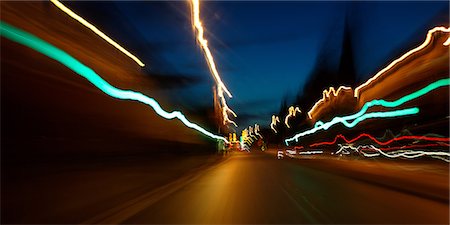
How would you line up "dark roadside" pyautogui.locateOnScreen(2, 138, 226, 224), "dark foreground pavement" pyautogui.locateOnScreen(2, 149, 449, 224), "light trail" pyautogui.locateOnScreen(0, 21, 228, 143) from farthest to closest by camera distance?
"light trail" pyautogui.locateOnScreen(0, 21, 228, 143)
"dark foreground pavement" pyautogui.locateOnScreen(2, 149, 449, 224)
"dark roadside" pyautogui.locateOnScreen(2, 138, 226, 224)

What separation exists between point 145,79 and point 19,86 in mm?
16089

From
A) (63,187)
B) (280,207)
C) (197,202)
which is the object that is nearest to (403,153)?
(197,202)

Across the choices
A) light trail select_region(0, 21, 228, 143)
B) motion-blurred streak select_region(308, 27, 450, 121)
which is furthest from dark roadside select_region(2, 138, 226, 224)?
motion-blurred streak select_region(308, 27, 450, 121)

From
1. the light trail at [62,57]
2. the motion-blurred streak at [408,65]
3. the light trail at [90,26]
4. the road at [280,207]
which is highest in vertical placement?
the motion-blurred streak at [408,65]

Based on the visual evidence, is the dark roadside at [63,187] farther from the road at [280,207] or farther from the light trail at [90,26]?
the light trail at [90,26]

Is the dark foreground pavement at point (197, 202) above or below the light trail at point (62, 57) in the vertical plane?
below

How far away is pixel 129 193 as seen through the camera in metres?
15.1

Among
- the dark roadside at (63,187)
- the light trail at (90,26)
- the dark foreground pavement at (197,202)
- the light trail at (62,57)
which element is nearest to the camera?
the dark roadside at (63,187)

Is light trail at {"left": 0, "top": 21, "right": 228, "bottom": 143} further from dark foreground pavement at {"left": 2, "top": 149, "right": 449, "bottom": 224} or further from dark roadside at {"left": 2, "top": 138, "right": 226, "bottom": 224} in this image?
dark foreground pavement at {"left": 2, "top": 149, "right": 449, "bottom": 224}

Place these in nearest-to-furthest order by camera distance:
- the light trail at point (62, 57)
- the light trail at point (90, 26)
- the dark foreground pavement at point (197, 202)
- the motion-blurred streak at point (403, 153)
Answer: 1. the dark foreground pavement at point (197, 202)
2. the light trail at point (62, 57)
3. the light trail at point (90, 26)
4. the motion-blurred streak at point (403, 153)

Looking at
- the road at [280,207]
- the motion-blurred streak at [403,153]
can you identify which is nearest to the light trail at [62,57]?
the road at [280,207]

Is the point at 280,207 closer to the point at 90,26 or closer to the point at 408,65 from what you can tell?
the point at 90,26

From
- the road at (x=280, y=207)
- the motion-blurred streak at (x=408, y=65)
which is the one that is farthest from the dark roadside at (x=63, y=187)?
the motion-blurred streak at (x=408, y=65)

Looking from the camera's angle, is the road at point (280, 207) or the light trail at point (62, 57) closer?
the road at point (280, 207)
